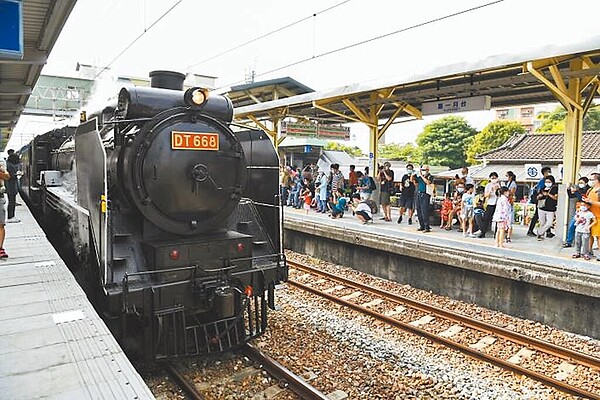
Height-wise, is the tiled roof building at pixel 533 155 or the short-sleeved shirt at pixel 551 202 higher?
the tiled roof building at pixel 533 155

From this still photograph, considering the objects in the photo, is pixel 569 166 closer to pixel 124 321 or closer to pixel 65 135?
pixel 124 321

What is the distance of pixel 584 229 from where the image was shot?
6.65 meters

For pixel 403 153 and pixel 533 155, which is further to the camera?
pixel 403 153

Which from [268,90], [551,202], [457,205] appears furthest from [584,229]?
[268,90]

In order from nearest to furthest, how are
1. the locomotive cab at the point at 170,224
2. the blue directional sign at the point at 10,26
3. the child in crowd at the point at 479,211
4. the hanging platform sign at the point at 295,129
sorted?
the locomotive cab at the point at 170,224 → the blue directional sign at the point at 10,26 → the child in crowd at the point at 479,211 → the hanging platform sign at the point at 295,129

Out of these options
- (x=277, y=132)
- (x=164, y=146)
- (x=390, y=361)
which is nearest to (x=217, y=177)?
(x=164, y=146)

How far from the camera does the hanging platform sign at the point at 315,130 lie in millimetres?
13594

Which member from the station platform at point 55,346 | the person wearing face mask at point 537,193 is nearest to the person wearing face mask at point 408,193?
the person wearing face mask at point 537,193

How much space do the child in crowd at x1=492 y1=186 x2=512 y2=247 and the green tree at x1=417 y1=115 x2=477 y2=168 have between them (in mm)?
35669

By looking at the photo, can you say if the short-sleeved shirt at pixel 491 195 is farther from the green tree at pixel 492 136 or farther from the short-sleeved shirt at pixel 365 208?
the green tree at pixel 492 136

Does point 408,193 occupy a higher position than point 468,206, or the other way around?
point 408,193

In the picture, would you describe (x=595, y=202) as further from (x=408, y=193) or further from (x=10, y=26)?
(x=10, y=26)

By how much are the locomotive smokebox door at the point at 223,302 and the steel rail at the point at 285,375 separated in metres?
0.67

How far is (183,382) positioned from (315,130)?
36.0 feet
